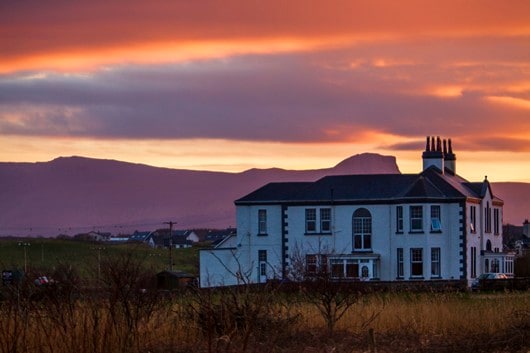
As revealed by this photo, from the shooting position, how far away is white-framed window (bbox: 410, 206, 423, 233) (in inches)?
2965

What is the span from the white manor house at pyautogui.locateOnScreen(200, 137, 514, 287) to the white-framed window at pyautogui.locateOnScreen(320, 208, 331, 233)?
6 cm

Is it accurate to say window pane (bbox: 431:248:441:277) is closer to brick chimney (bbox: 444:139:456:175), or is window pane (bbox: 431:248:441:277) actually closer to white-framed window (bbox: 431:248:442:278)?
white-framed window (bbox: 431:248:442:278)

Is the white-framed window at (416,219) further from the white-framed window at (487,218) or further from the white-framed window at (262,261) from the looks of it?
the white-framed window at (262,261)

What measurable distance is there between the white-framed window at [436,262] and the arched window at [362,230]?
3.87 m

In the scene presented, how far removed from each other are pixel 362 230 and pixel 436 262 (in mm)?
5049

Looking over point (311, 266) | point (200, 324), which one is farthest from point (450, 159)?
point (200, 324)

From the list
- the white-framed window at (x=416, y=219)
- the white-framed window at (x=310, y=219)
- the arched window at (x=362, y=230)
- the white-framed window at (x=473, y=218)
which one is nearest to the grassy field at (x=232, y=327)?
the white-framed window at (x=416, y=219)

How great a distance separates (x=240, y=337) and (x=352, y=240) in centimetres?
5219

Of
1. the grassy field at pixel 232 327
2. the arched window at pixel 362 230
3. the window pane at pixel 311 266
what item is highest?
the arched window at pixel 362 230

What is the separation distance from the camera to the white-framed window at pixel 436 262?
7431 centimetres

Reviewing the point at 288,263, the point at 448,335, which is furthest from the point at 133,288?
the point at 288,263

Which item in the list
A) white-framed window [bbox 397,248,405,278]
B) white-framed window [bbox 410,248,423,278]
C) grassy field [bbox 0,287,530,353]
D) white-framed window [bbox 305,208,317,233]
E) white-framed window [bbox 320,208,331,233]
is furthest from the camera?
white-framed window [bbox 305,208,317,233]

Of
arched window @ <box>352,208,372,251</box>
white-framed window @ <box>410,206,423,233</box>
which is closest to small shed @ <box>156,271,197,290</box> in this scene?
arched window @ <box>352,208,372,251</box>

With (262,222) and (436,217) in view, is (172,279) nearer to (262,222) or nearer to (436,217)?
(262,222)
